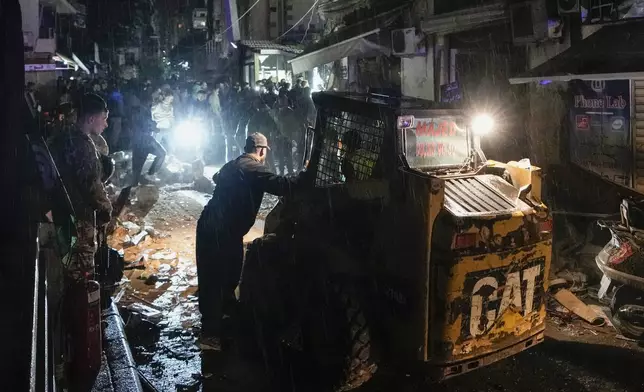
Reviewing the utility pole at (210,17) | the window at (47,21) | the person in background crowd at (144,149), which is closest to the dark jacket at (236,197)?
the person in background crowd at (144,149)

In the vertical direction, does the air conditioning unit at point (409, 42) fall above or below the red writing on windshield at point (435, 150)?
above

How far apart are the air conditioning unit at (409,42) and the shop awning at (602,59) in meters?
3.94


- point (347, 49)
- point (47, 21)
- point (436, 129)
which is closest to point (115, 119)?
point (347, 49)

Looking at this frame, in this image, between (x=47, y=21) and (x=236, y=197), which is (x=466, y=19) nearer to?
(x=236, y=197)

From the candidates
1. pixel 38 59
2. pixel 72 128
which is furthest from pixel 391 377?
pixel 38 59

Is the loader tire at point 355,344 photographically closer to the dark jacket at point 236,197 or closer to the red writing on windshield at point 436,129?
the red writing on windshield at point 436,129

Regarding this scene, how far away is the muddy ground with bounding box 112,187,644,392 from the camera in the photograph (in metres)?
5.01

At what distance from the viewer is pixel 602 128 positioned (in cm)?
863

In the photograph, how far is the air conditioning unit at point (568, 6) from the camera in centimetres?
854

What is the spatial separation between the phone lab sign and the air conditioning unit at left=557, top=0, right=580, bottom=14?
1161 millimetres

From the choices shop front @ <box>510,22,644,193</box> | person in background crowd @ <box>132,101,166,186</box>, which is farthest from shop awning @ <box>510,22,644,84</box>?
person in background crowd @ <box>132,101,166,186</box>

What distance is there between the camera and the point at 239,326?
5973mm

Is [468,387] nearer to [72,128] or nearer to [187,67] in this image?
[72,128]

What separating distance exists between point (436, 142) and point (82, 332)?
3550 millimetres
